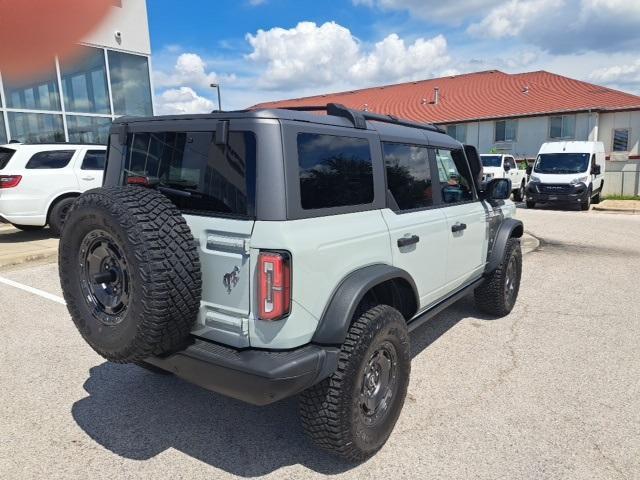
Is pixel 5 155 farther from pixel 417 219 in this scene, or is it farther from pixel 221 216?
pixel 417 219

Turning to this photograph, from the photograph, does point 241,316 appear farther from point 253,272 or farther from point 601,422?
point 601,422

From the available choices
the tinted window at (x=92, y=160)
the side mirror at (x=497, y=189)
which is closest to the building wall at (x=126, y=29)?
the tinted window at (x=92, y=160)

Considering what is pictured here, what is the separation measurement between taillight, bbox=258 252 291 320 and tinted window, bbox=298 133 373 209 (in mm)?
371

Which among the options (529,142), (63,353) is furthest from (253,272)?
(529,142)

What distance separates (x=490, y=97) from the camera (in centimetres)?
3173

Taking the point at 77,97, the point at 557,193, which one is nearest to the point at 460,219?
the point at 77,97

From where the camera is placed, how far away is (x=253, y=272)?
224 cm

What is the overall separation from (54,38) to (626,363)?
1547 cm

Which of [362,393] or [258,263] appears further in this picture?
[362,393]

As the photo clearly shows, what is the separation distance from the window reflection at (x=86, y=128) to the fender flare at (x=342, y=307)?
1322cm

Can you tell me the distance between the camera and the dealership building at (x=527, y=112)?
26406 mm

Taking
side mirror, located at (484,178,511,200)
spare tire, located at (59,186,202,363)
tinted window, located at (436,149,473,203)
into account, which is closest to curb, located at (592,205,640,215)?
side mirror, located at (484,178,511,200)

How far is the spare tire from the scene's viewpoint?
2225 millimetres

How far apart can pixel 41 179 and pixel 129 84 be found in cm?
737
